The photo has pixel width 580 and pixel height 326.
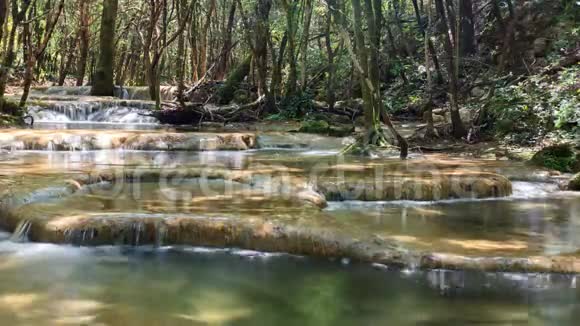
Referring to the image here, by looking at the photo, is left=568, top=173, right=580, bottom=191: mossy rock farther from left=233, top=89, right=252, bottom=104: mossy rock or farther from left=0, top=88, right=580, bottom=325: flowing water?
left=233, top=89, right=252, bottom=104: mossy rock

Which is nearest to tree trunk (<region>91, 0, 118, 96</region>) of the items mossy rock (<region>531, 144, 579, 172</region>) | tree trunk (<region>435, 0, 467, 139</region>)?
tree trunk (<region>435, 0, 467, 139</region>)

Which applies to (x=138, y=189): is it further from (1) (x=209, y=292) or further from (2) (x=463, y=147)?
(2) (x=463, y=147)

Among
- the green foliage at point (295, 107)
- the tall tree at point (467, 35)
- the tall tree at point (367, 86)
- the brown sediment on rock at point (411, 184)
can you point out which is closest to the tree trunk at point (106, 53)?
the green foliage at point (295, 107)

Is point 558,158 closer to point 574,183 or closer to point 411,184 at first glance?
point 574,183

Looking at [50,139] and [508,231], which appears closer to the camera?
[508,231]

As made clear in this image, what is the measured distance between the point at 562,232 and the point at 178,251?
3431 millimetres

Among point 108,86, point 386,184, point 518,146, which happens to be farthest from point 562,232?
point 108,86

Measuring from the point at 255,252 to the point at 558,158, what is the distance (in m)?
6.16

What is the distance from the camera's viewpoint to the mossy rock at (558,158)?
909 cm

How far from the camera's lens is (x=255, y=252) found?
16.3 feet

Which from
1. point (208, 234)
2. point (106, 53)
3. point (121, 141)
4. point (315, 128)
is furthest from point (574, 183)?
point (106, 53)

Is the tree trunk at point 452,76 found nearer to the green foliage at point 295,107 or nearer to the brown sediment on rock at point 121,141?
the brown sediment on rock at point 121,141

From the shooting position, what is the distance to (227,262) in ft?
15.7

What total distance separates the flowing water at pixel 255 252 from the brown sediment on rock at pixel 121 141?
243 cm
